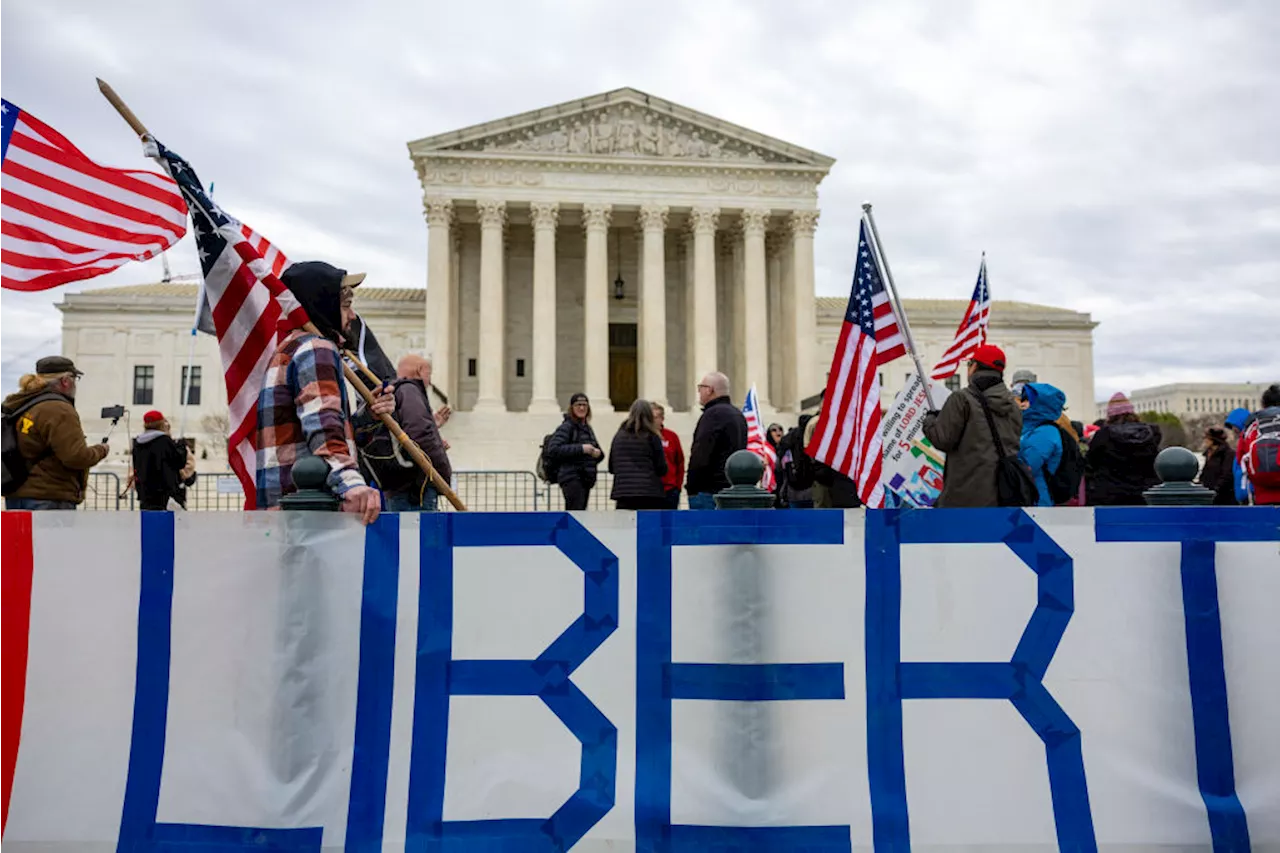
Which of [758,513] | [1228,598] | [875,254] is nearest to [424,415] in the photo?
[875,254]

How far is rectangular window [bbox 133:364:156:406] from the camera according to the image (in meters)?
55.5

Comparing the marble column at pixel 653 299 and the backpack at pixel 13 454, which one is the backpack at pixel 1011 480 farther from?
the marble column at pixel 653 299

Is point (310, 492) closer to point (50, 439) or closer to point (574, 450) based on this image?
point (50, 439)

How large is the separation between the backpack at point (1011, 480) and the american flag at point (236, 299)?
4581mm

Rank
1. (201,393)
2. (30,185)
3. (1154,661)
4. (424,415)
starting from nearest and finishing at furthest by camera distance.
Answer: (1154,661), (30,185), (424,415), (201,393)

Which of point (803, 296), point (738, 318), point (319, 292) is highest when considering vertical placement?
point (803, 296)

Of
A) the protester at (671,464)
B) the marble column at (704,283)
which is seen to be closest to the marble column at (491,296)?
the marble column at (704,283)

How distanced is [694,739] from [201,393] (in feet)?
191

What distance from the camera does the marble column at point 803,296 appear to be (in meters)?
41.3

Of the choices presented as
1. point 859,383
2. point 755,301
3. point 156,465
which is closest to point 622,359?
point 755,301

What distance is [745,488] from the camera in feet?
12.1

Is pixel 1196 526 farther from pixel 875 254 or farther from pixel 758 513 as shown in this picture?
pixel 875 254

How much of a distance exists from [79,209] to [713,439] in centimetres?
545

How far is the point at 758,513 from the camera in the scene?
11.8ft
